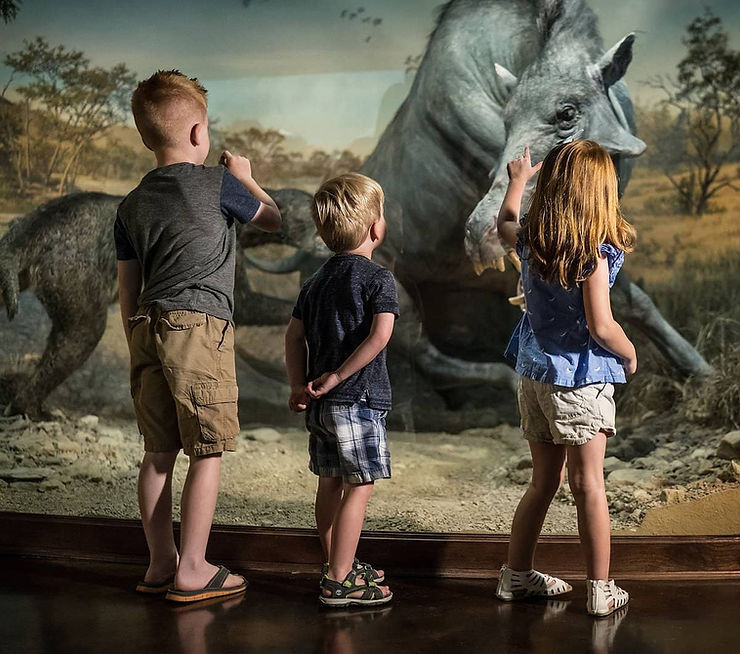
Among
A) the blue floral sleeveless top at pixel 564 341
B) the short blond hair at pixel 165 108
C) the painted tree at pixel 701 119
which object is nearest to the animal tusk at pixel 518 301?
the painted tree at pixel 701 119

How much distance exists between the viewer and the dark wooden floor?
1840 millimetres

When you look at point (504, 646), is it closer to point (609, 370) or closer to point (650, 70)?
Result: point (609, 370)

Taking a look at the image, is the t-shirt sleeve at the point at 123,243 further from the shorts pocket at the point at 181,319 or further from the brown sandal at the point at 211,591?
the brown sandal at the point at 211,591

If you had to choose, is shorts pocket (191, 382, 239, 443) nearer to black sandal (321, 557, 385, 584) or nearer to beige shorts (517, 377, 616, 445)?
black sandal (321, 557, 385, 584)

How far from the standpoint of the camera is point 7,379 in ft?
11.1

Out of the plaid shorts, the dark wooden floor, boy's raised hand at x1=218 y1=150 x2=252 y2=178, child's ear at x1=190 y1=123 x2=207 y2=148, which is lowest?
the dark wooden floor

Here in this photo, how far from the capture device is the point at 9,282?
337 cm

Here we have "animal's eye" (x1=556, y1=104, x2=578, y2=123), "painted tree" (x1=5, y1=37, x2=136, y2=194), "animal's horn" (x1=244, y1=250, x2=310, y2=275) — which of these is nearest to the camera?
"animal's eye" (x1=556, y1=104, x2=578, y2=123)

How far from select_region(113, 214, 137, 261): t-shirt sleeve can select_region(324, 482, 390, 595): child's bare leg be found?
73 cm

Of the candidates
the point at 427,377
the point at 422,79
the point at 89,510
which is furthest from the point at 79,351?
the point at 422,79

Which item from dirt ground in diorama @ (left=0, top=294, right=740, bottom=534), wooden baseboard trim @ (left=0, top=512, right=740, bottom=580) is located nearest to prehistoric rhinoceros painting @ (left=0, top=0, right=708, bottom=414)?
dirt ground in diorama @ (left=0, top=294, right=740, bottom=534)

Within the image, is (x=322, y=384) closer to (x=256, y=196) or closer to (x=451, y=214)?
(x=256, y=196)

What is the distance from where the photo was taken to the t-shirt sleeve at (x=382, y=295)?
6.66 ft

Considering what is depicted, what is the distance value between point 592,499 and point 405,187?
1867 mm
